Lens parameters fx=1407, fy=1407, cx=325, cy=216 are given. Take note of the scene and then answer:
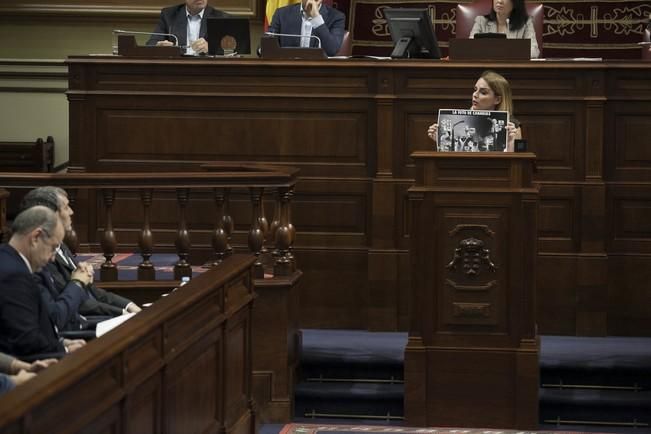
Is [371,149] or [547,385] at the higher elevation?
[371,149]

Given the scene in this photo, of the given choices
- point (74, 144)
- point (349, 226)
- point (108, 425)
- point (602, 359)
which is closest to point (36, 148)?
point (74, 144)

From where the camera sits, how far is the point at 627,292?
331 inches

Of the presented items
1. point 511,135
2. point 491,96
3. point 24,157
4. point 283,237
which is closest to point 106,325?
point 283,237

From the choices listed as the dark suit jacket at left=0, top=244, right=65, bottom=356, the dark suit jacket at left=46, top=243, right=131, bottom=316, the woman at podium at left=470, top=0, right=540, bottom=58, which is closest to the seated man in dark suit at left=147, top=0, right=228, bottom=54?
the woman at podium at left=470, top=0, right=540, bottom=58

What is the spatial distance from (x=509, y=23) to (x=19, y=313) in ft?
17.0

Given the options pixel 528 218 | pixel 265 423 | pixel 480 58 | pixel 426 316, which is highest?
pixel 480 58

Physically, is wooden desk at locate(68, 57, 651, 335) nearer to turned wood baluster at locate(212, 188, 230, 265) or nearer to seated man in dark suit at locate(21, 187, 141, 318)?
turned wood baluster at locate(212, 188, 230, 265)

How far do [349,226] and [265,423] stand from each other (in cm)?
156

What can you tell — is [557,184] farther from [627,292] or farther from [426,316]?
[426,316]

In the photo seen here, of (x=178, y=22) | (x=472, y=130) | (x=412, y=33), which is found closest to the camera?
(x=472, y=130)

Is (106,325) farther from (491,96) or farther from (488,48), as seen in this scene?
(488,48)

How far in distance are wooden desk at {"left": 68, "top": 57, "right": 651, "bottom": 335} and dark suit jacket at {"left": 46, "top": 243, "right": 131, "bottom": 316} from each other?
196 cm

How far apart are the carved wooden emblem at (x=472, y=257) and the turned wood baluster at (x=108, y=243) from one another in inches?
68.5

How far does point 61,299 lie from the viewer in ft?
18.9
